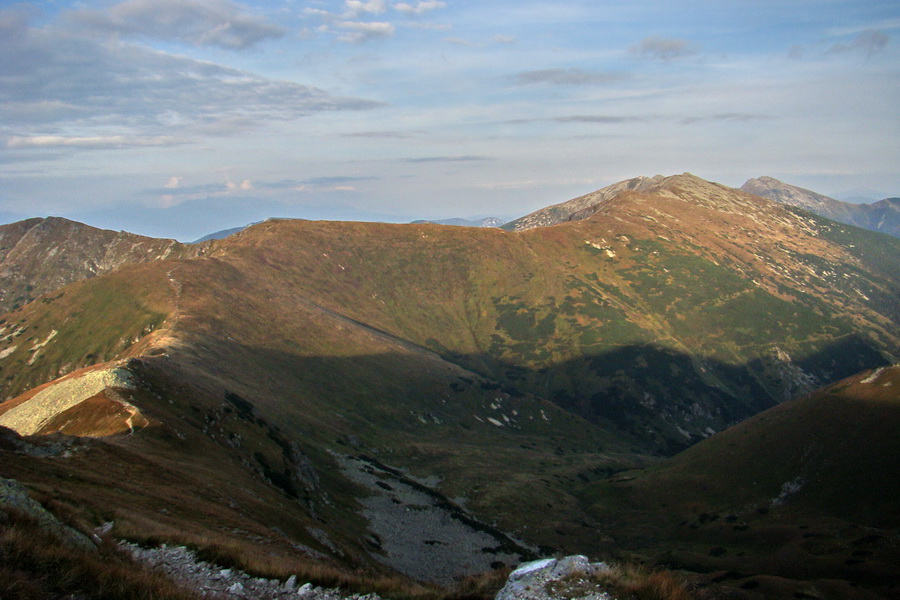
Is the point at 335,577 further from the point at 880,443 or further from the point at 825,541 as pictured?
the point at 880,443

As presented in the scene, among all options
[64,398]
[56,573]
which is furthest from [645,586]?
[64,398]

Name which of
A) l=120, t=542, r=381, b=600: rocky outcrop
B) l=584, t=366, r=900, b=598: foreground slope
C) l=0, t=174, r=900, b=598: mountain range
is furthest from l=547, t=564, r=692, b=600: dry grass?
l=584, t=366, r=900, b=598: foreground slope

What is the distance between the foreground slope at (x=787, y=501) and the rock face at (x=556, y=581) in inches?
1340

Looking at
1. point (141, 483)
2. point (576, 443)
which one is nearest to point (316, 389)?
point (576, 443)

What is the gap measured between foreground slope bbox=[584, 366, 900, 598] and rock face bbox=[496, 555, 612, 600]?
1340 inches

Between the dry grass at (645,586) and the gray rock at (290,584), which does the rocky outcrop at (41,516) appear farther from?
Answer: the dry grass at (645,586)

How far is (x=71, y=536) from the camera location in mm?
15070

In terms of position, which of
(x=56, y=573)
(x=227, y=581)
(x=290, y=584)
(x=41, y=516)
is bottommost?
(x=290, y=584)

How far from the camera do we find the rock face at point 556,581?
1706cm

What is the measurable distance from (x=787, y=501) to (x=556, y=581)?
3536 inches

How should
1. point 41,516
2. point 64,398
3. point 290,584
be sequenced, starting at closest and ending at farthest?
point 41,516 < point 290,584 < point 64,398

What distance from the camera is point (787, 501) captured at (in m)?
87.4

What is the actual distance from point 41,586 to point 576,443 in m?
191

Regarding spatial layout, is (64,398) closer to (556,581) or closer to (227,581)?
(227,581)
